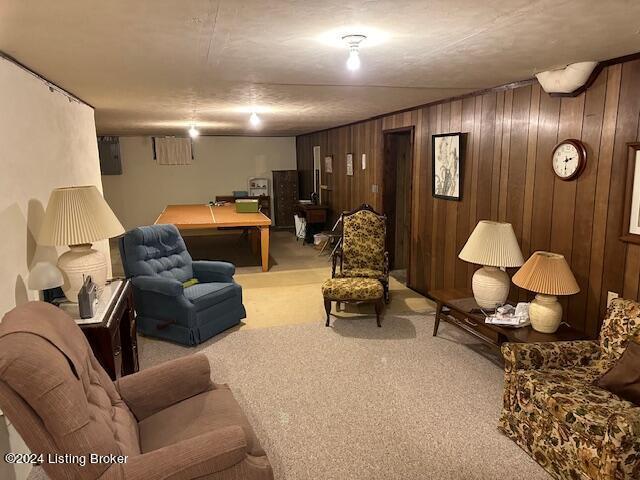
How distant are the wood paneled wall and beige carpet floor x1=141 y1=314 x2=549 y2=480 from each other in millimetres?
882

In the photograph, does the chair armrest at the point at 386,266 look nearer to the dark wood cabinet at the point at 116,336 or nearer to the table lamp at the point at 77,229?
the dark wood cabinet at the point at 116,336

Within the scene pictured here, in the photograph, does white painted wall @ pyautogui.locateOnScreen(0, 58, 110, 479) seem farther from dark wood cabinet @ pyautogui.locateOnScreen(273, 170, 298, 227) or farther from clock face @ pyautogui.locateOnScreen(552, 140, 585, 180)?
dark wood cabinet @ pyautogui.locateOnScreen(273, 170, 298, 227)

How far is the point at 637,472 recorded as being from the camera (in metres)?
1.85

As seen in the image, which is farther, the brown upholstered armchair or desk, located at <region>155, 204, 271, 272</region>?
desk, located at <region>155, 204, 271, 272</region>

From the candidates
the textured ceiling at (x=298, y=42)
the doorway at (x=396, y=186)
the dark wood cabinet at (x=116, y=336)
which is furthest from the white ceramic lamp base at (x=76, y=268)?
the doorway at (x=396, y=186)

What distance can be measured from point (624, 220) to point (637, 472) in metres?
1.40

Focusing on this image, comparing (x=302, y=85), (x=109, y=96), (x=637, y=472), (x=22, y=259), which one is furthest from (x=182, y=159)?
(x=637, y=472)

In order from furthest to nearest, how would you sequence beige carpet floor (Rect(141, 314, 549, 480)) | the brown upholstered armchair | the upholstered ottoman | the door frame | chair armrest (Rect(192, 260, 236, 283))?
the door frame < chair armrest (Rect(192, 260, 236, 283)) < the upholstered ottoman < beige carpet floor (Rect(141, 314, 549, 480)) < the brown upholstered armchair

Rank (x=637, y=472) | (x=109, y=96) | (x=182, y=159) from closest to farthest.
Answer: (x=637, y=472), (x=109, y=96), (x=182, y=159)

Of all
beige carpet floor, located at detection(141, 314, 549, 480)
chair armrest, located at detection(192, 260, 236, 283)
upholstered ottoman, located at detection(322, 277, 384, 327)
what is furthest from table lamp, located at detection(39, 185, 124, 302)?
upholstered ottoman, located at detection(322, 277, 384, 327)

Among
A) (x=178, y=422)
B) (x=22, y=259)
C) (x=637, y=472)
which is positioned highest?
(x=22, y=259)

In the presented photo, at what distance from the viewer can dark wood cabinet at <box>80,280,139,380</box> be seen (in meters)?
2.37

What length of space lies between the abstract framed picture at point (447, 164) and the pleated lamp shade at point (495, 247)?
1022 millimetres

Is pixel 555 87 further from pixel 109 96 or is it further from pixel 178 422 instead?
pixel 109 96
